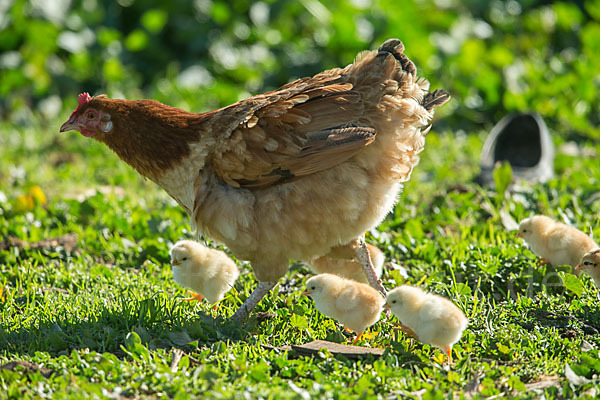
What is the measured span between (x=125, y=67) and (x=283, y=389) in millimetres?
7296

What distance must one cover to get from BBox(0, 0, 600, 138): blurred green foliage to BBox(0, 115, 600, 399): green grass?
6.60 feet

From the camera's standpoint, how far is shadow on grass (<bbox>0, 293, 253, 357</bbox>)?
3812 mm

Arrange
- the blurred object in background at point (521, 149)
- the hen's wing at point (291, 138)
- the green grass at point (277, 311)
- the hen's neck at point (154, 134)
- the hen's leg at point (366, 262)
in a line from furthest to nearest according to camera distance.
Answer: the blurred object in background at point (521, 149) < the hen's leg at point (366, 262) < the hen's neck at point (154, 134) < the hen's wing at point (291, 138) < the green grass at point (277, 311)

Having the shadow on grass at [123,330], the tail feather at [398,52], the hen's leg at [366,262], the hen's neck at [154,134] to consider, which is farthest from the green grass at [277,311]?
the tail feather at [398,52]

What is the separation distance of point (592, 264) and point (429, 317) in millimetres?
1271

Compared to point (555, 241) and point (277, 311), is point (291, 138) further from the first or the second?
point (555, 241)

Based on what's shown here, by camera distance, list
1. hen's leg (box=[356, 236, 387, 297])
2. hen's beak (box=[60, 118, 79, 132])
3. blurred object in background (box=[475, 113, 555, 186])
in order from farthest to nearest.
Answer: blurred object in background (box=[475, 113, 555, 186]), hen's beak (box=[60, 118, 79, 132]), hen's leg (box=[356, 236, 387, 297])

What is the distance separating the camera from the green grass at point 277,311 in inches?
134

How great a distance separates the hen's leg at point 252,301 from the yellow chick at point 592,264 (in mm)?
1933

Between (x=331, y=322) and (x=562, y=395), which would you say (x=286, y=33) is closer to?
(x=331, y=322)

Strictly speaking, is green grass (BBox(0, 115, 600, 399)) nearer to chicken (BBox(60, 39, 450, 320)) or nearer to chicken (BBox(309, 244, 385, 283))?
chicken (BBox(309, 244, 385, 283))

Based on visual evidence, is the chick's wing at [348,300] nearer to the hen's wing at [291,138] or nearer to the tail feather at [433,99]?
the hen's wing at [291,138]

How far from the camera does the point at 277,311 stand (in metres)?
4.36

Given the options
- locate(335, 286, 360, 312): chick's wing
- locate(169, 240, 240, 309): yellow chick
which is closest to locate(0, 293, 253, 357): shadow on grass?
locate(169, 240, 240, 309): yellow chick
